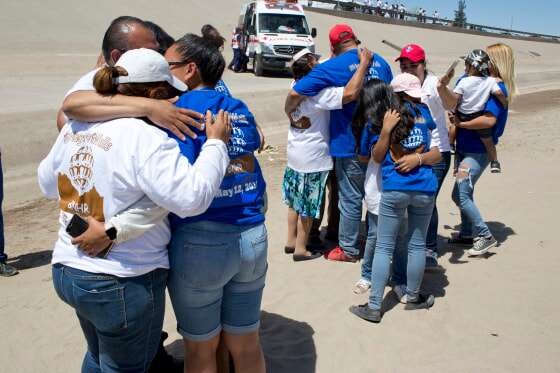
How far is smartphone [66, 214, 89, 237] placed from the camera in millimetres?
2201

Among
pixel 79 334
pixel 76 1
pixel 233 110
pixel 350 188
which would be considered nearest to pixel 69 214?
pixel 233 110

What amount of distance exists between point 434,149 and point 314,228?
1.93m

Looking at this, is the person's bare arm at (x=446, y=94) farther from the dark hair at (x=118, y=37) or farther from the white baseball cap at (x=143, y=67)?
the white baseball cap at (x=143, y=67)

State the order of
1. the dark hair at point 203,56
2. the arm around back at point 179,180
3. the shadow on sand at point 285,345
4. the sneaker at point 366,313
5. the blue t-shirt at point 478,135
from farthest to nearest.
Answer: the blue t-shirt at point 478,135
the sneaker at point 366,313
the shadow on sand at point 285,345
the dark hair at point 203,56
the arm around back at point 179,180

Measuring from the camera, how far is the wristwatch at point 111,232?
2.17 metres

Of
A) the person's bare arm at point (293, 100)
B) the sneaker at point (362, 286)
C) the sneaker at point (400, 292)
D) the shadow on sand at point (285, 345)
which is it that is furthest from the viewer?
the person's bare arm at point (293, 100)

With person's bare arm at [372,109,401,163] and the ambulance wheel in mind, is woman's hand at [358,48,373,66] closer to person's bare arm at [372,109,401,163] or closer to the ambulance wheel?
person's bare arm at [372,109,401,163]

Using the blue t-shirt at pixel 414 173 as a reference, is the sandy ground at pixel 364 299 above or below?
below

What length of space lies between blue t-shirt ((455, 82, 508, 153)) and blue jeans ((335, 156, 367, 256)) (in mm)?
1123

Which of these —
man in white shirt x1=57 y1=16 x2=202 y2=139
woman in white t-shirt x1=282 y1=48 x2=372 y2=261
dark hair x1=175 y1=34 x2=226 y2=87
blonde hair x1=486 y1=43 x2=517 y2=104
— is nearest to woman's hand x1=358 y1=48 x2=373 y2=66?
woman in white t-shirt x1=282 y1=48 x2=372 y2=261

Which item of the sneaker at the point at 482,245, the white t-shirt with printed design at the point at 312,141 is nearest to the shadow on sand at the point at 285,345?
the white t-shirt with printed design at the point at 312,141

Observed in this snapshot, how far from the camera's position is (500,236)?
6.10 metres

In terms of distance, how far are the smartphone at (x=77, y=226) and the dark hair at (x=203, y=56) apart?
91 centimetres

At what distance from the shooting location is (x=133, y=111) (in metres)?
2.21
